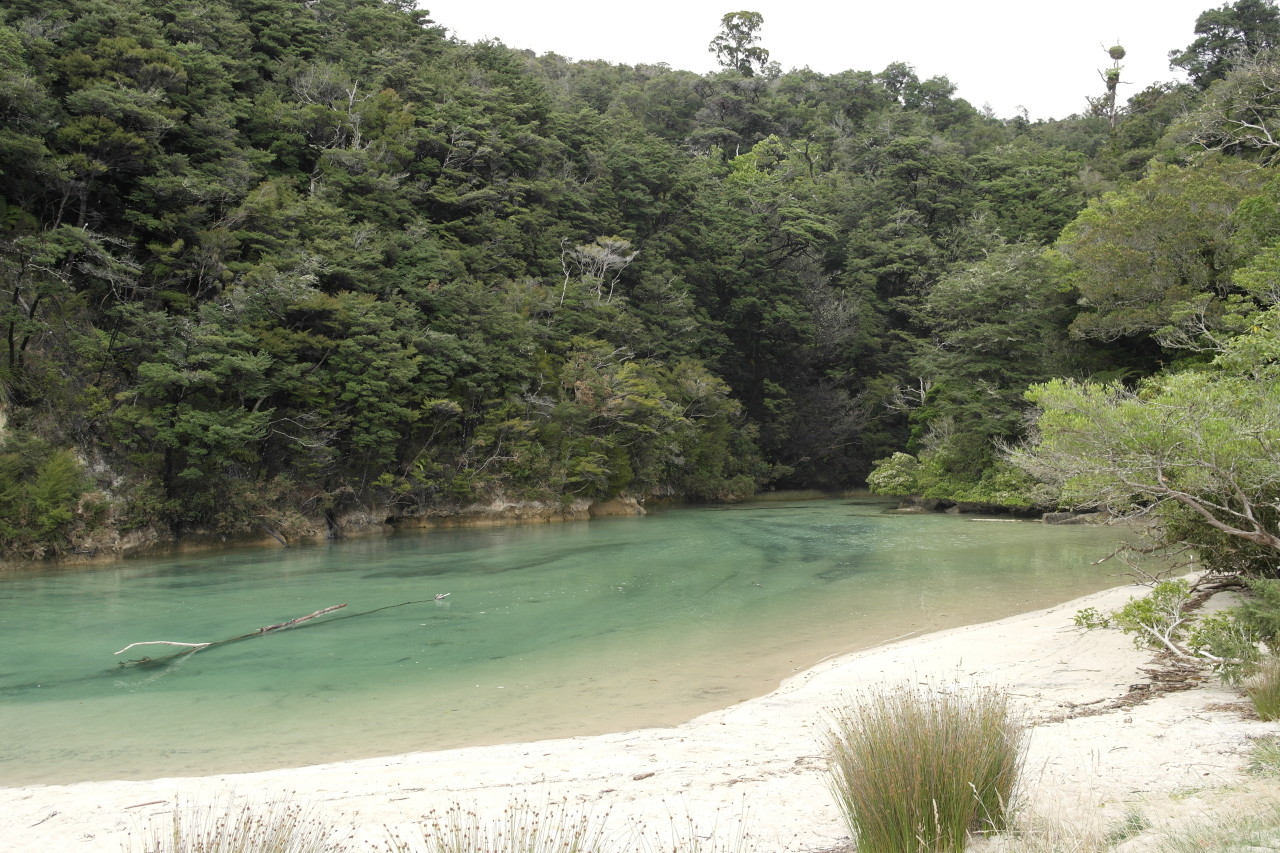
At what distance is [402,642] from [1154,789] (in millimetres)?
8783

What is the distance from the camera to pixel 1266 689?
16.1 ft

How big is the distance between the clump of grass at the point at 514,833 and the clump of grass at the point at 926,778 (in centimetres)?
107

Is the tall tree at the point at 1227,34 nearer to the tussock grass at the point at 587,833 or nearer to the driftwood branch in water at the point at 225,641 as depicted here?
the driftwood branch in water at the point at 225,641

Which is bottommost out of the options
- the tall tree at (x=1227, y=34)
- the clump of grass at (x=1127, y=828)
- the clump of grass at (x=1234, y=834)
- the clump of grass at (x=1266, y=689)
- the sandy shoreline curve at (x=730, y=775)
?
the sandy shoreline curve at (x=730, y=775)

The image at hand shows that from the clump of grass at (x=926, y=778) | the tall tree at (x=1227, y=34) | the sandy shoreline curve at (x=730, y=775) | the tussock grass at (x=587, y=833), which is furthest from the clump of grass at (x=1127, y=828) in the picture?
the tall tree at (x=1227, y=34)

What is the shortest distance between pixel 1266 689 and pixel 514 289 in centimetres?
2666

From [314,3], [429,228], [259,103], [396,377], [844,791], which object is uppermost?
[314,3]

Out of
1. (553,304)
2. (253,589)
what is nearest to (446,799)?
(253,589)

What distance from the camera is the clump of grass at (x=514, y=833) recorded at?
8.82ft

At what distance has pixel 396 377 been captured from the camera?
22.9m

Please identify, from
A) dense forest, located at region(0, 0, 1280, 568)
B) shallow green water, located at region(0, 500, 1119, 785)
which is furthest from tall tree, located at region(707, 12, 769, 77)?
shallow green water, located at region(0, 500, 1119, 785)

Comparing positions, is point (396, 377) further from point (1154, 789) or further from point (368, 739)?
point (1154, 789)

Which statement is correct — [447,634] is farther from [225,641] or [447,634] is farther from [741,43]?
[741,43]

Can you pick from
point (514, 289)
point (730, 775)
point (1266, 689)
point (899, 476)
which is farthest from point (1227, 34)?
point (730, 775)
